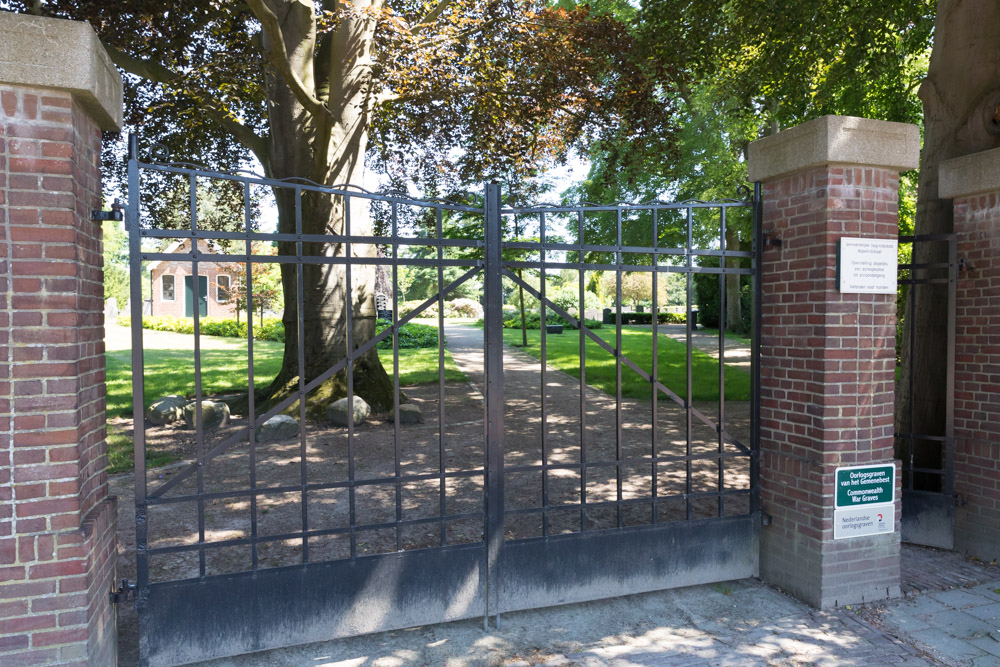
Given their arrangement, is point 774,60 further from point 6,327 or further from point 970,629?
point 6,327

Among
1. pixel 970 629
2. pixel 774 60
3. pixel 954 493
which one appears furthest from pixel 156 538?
pixel 774 60

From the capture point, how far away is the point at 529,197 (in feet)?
48.3

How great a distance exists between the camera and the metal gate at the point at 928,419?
16.5ft

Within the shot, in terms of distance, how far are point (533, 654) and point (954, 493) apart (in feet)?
12.4

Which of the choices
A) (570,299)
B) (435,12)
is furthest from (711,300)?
(435,12)

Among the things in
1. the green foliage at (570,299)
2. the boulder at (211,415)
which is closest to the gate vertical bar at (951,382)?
the boulder at (211,415)

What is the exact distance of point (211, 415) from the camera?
908 centimetres

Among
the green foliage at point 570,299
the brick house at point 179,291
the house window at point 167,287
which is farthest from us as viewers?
the green foliage at point 570,299

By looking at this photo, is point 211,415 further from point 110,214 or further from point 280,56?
point 110,214

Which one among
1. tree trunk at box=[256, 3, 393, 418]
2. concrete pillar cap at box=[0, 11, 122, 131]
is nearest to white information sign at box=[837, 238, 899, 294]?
concrete pillar cap at box=[0, 11, 122, 131]

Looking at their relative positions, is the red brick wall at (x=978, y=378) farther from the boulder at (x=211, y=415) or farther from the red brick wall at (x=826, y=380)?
the boulder at (x=211, y=415)

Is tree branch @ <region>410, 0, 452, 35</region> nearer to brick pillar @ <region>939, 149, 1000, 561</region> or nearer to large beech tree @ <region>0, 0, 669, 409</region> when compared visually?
large beech tree @ <region>0, 0, 669, 409</region>

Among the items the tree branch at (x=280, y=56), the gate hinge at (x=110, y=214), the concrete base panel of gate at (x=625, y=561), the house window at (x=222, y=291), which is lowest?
the concrete base panel of gate at (x=625, y=561)

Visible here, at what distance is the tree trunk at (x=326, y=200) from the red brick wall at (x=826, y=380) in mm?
6409
